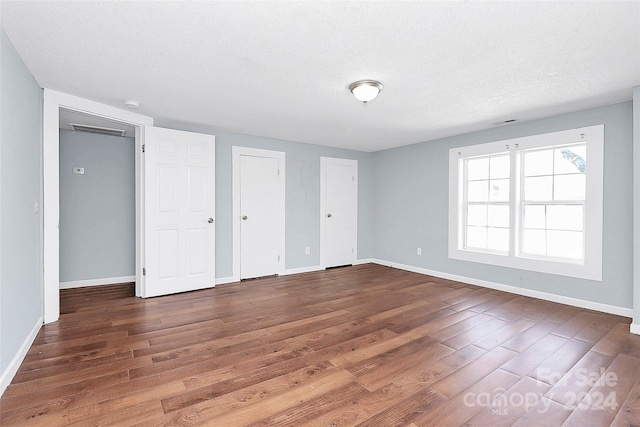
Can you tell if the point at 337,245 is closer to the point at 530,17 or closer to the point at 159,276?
the point at 159,276

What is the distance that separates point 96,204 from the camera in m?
4.72

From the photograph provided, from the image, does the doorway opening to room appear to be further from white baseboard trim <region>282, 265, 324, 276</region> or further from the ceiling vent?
white baseboard trim <region>282, 265, 324, 276</region>

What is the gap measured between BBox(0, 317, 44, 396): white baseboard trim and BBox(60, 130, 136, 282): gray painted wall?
2.04 metres

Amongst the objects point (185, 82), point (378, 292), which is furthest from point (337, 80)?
point (378, 292)

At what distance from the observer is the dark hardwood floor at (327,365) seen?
177cm

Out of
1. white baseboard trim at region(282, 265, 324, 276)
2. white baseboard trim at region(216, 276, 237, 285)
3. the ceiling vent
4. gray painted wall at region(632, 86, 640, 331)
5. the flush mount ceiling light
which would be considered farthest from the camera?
white baseboard trim at region(282, 265, 324, 276)

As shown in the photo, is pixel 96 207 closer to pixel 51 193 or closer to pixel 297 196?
pixel 51 193

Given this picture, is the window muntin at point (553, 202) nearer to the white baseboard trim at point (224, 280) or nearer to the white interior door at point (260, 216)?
the white interior door at point (260, 216)

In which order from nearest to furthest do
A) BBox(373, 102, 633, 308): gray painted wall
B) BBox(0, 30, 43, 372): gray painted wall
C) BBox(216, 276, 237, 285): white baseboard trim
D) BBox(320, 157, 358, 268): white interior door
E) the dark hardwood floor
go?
the dark hardwood floor, BBox(0, 30, 43, 372): gray painted wall, BBox(373, 102, 633, 308): gray painted wall, BBox(216, 276, 237, 285): white baseboard trim, BBox(320, 157, 358, 268): white interior door

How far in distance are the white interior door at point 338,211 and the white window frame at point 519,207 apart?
1921 millimetres

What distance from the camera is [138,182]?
406 cm

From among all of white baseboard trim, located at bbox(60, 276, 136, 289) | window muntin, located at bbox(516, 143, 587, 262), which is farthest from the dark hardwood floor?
white baseboard trim, located at bbox(60, 276, 136, 289)

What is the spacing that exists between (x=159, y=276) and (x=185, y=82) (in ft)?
8.29

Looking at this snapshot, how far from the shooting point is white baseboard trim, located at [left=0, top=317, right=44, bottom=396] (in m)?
1.95
